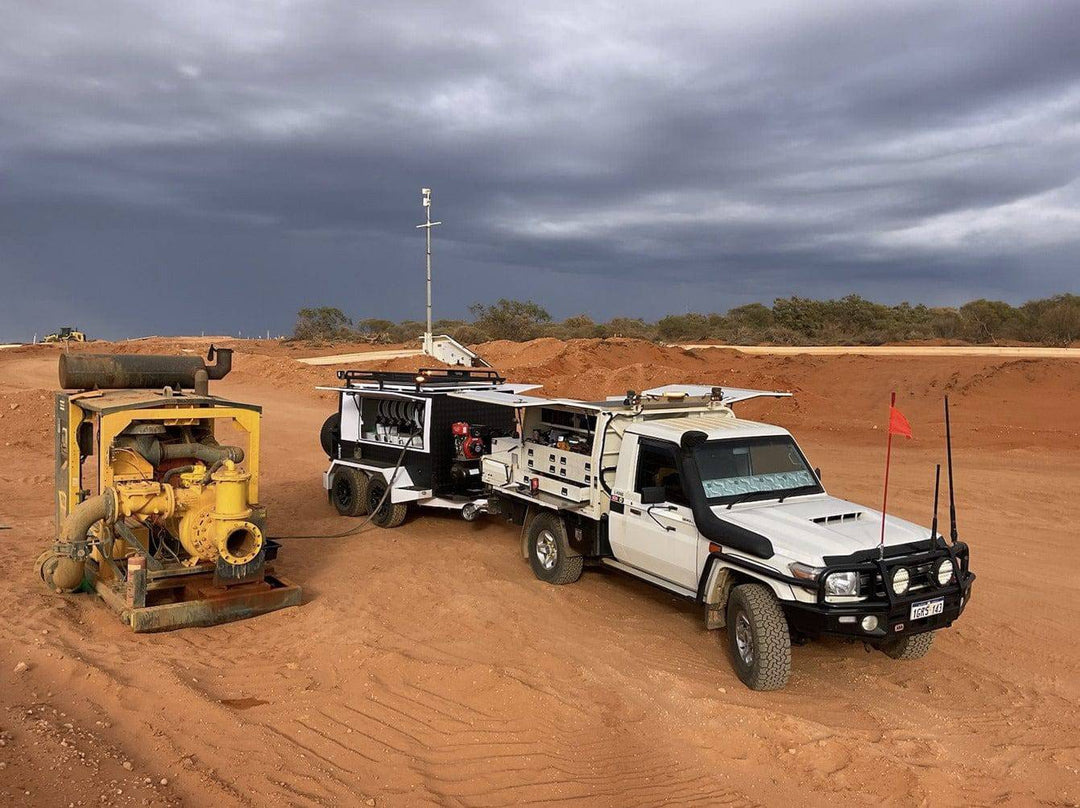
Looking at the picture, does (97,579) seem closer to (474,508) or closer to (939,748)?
(474,508)

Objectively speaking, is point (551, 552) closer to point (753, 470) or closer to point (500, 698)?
point (753, 470)

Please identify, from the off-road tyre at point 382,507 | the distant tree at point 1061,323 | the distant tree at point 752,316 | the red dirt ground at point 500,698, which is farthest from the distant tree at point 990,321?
the off-road tyre at point 382,507

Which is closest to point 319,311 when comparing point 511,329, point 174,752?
point 511,329

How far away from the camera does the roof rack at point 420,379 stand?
12.4m

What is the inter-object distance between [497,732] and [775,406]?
1894cm

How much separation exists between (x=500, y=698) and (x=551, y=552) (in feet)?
10.1

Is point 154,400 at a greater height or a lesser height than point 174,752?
greater

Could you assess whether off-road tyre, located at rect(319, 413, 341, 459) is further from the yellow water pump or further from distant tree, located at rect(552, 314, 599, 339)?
distant tree, located at rect(552, 314, 599, 339)

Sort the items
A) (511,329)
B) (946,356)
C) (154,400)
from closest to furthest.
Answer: (154,400)
(946,356)
(511,329)

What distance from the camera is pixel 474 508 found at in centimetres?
1106

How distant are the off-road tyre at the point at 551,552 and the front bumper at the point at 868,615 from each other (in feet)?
9.66

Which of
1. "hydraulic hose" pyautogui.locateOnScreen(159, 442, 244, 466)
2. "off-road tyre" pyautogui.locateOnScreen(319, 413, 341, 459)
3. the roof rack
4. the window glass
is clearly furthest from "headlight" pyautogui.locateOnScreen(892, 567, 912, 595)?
"off-road tyre" pyautogui.locateOnScreen(319, 413, 341, 459)

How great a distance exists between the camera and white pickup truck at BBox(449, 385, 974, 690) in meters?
6.47

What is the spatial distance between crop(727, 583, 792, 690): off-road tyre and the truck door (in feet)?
2.52
